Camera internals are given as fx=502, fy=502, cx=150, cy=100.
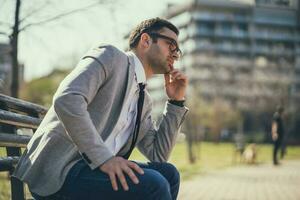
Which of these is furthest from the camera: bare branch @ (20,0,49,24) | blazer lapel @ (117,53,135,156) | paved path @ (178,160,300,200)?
bare branch @ (20,0,49,24)

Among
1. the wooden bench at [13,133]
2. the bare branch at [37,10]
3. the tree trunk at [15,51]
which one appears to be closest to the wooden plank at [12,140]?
the wooden bench at [13,133]

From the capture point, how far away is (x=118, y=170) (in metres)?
2.20

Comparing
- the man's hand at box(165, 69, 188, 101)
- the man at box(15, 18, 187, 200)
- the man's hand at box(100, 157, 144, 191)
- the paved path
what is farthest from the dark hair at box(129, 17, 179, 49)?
the paved path

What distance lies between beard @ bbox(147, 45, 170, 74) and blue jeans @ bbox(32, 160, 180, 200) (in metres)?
0.76

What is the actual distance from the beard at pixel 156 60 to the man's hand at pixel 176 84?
12.1 inches

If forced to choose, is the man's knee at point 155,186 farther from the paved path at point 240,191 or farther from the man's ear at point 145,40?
the paved path at point 240,191

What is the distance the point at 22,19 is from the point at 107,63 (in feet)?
20.1

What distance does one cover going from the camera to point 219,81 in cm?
7350

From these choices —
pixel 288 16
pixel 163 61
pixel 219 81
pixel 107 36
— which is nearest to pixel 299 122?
pixel 219 81

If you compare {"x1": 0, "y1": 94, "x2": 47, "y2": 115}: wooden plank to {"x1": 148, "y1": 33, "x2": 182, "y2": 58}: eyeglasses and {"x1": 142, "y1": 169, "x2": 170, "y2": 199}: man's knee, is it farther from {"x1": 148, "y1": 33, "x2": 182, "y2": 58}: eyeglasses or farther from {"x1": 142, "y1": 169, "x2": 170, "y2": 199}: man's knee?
{"x1": 142, "y1": 169, "x2": 170, "y2": 199}: man's knee

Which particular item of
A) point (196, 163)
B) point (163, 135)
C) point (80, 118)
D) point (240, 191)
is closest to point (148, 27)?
point (163, 135)

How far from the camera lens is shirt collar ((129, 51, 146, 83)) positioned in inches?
106

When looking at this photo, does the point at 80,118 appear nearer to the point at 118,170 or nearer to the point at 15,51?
the point at 118,170

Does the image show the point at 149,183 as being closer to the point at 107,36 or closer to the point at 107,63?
the point at 107,63
